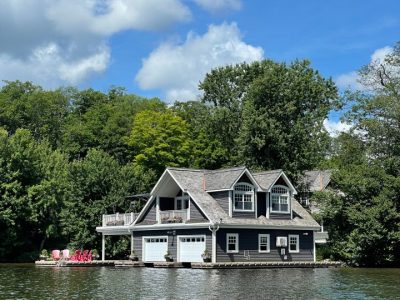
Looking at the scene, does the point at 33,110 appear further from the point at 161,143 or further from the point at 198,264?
the point at 198,264


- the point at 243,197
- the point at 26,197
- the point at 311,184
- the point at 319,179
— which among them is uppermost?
the point at 319,179

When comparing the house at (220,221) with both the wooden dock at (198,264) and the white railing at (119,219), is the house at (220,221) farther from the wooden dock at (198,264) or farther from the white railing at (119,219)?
the wooden dock at (198,264)

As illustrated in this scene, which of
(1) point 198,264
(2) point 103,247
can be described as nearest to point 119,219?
(2) point 103,247

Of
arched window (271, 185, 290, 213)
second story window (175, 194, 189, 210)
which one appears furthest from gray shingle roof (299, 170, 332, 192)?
second story window (175, 194, 189, 210)

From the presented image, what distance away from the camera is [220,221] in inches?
1638

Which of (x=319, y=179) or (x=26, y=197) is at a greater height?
(x=319, y=179)

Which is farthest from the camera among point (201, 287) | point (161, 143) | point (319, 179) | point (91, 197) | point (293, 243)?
point (319, 179)

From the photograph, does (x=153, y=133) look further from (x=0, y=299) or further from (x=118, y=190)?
(x=0, y=299)

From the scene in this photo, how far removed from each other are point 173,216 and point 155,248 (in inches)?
134

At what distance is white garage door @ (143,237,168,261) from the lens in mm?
45594

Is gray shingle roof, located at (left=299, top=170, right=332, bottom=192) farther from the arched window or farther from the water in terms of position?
the water

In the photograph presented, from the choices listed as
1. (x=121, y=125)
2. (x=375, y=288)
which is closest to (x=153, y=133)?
(x=121, y=125)

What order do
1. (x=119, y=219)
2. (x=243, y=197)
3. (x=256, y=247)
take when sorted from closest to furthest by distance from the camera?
(x=256, y=247) < (x=243, y=197) < (x=119, y=219)

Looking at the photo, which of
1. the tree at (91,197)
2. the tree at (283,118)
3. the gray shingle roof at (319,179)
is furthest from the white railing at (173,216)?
the gray shingle roof at (319,179)
